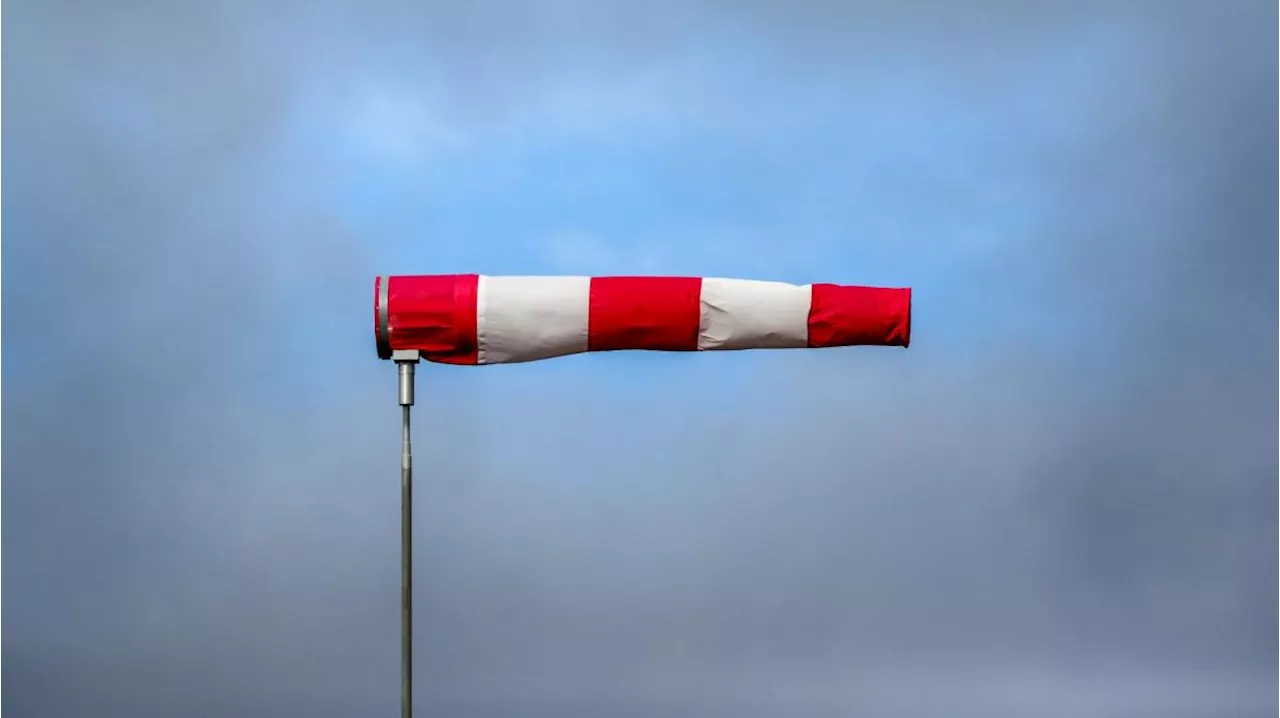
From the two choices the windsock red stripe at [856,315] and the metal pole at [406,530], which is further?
the windsock red stripe at [856,315]

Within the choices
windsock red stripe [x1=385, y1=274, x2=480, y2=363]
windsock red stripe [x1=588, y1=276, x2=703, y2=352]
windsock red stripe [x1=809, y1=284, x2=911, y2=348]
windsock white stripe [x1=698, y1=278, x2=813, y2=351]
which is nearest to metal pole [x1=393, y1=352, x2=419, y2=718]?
windsock red stripe [x1=385, y1=274, x2=480, y2=363]

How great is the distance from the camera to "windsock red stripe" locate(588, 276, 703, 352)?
175 inches

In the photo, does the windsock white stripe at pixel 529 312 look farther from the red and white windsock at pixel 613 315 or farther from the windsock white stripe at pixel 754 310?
the windsock white stripe at pixel 754 310

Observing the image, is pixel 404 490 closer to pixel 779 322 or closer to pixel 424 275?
pixel 424 275

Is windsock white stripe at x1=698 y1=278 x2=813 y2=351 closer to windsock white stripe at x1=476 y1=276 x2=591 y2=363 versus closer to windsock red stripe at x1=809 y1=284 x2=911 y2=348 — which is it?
windsock red stripe at x1=809 y1=284 x2=911 y2=348

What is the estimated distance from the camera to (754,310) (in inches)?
176

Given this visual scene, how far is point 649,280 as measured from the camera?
447cm

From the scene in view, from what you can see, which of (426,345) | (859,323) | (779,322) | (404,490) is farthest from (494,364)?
(859,323)

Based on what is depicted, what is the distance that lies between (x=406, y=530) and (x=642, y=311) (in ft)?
3.61

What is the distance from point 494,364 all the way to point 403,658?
1.05 metres

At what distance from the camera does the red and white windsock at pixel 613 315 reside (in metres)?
4.38

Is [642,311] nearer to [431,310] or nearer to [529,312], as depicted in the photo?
[529,312]

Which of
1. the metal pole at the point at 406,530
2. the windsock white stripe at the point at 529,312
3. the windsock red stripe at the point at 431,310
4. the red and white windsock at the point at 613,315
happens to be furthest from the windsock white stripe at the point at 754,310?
the metal pole at the point at 406,530

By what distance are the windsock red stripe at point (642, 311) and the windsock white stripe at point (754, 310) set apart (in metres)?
0.05
